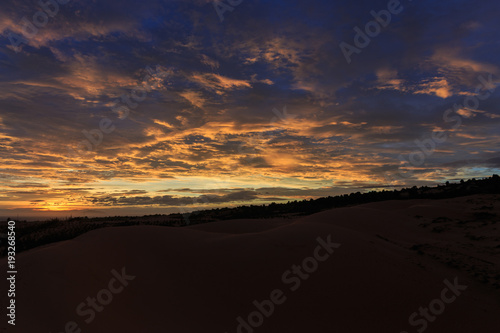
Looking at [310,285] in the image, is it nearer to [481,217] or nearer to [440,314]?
[440,314]

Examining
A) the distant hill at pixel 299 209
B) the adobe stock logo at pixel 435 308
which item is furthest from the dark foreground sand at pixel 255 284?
the distant hill at pixel 299 209

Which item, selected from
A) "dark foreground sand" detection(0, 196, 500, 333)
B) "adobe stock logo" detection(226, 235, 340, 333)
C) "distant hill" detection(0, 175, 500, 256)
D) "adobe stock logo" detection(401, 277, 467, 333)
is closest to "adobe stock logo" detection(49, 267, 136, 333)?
"dark foreground sand" detection(0, 196, 500, 333)

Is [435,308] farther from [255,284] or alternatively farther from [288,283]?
[255,284]

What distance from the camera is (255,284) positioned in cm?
935

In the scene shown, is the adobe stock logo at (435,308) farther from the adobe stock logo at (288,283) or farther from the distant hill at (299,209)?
the distant hill at (299,209)

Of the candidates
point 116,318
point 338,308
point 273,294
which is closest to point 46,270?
point 116,318

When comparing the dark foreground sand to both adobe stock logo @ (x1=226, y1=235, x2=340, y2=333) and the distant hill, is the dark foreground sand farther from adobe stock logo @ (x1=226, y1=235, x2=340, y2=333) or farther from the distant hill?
the distant hill

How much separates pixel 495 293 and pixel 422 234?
27.8 feet

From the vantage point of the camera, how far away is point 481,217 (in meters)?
19.8

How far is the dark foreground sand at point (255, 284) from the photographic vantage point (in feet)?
25.0

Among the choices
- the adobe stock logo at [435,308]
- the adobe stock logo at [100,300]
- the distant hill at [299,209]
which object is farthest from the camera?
the distant hill at [299,209]

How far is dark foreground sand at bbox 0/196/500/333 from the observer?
7.62 metres

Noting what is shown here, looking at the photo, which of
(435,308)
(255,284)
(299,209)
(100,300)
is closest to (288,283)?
(255,284)

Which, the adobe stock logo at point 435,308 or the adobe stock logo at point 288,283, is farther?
the adobe stock logo at point 288,283
